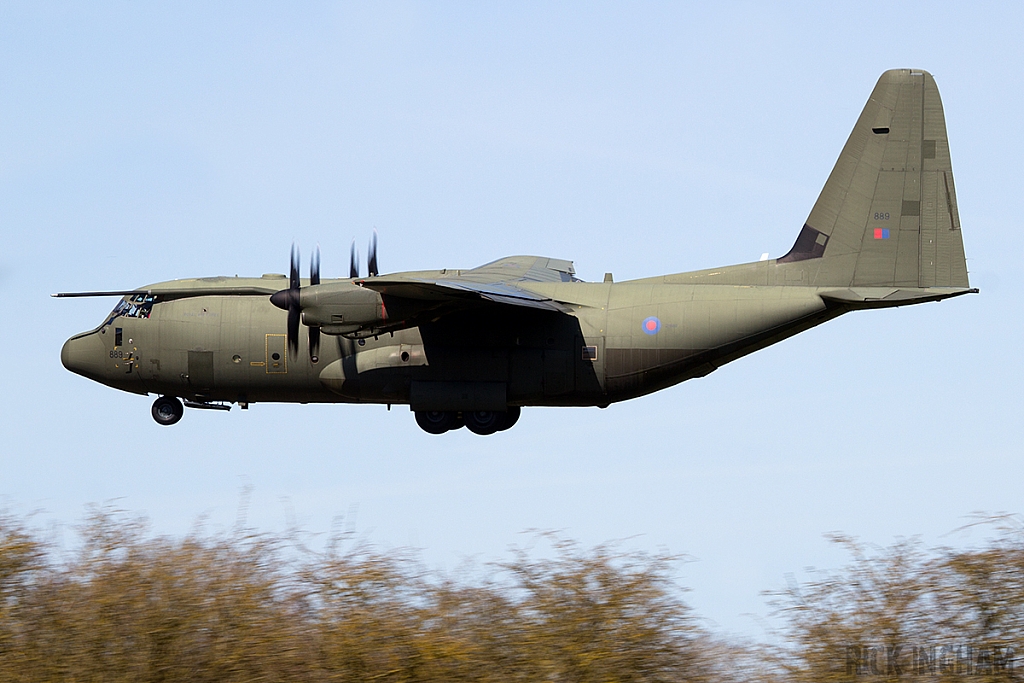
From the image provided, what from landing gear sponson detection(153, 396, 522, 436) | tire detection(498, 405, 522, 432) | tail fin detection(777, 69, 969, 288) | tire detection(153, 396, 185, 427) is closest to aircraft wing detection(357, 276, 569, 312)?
tire detection(498, 405, 522, 432)

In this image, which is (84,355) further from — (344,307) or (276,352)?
(344,307)

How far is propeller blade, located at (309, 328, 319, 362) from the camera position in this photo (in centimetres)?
2942

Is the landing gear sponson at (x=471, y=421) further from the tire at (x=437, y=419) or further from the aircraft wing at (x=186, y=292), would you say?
the aircraft wing at (x=186, y=292)

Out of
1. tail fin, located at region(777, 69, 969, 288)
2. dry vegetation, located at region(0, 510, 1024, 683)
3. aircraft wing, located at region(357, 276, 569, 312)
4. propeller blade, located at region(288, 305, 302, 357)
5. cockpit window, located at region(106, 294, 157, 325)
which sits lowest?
dry vegetation, located at region(0, 510, 1024, 683)

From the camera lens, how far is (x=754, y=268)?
98.4 feet

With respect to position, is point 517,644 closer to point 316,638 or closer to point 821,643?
point 316,638

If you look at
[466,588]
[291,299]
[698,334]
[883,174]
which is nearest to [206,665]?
[466,588]

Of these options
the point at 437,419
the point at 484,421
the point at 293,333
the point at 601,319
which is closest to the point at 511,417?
the point at 484,421

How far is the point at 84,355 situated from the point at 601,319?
1225cm

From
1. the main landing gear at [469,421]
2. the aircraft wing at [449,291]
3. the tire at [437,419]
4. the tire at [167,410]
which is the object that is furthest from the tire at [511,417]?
the tire at [167,410]

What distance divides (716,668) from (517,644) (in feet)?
9.15

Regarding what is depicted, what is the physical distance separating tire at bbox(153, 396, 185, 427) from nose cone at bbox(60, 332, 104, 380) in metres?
1.55

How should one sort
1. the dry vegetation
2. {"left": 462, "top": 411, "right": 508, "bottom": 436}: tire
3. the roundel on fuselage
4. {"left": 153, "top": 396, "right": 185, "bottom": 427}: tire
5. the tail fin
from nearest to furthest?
the dry vegetation
the roundel on fuselage
the tail fin
{"left": 462, "top": 411, "right": 508, "bottom": 436}: tire
{"left": 153, "top": 396, "right": 185, "bottom": 427}: tire

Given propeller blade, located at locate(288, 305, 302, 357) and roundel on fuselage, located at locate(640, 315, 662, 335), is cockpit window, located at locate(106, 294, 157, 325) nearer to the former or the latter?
propeller blade, located at locate(288, 305, 302, 357)
